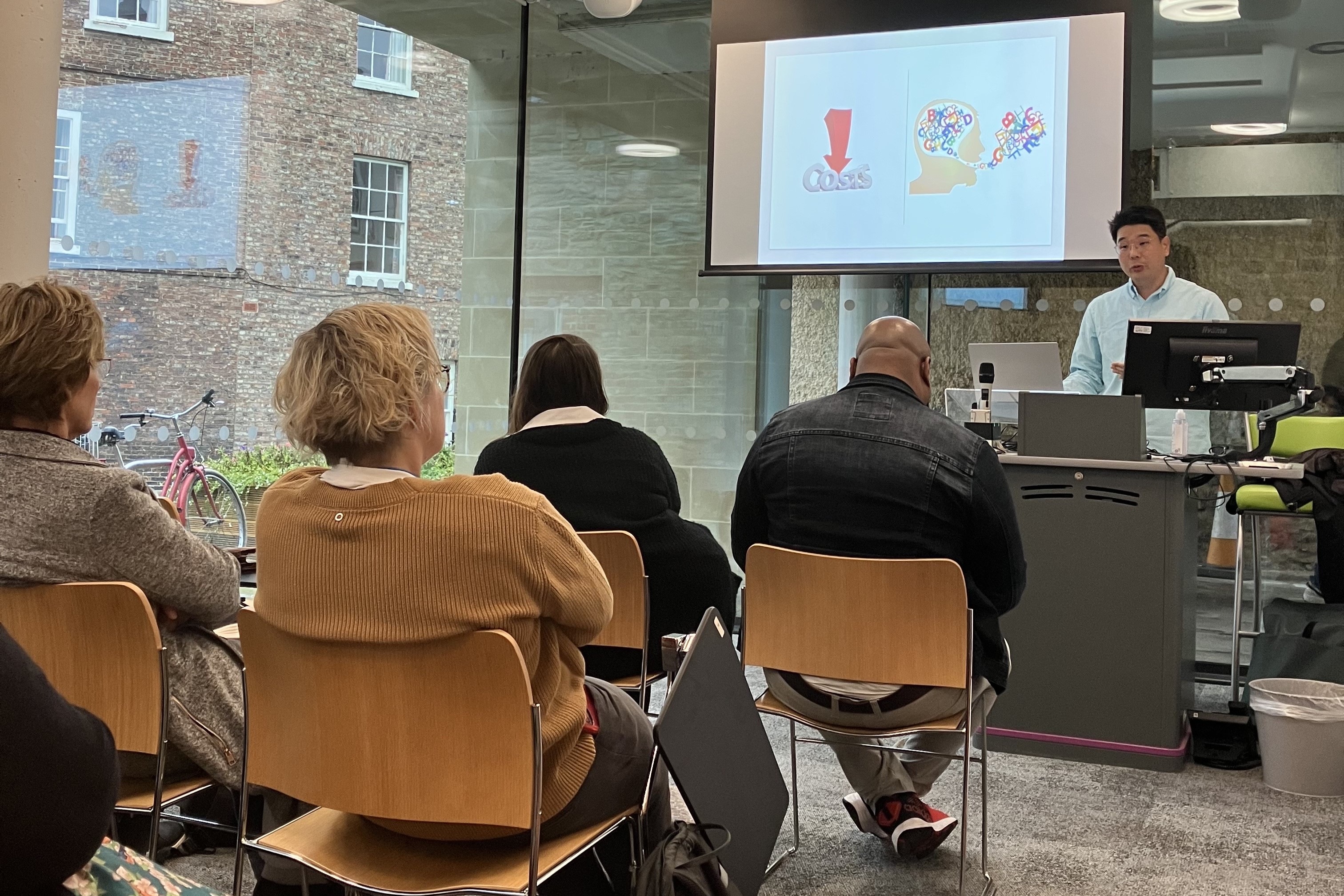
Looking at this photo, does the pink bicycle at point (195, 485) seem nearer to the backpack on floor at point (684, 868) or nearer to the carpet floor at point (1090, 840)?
the carpet floor at point (1090, 840)

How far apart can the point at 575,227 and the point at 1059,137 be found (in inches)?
102

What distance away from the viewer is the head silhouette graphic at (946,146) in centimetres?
506

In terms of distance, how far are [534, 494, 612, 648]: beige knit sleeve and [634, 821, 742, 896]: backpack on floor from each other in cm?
35

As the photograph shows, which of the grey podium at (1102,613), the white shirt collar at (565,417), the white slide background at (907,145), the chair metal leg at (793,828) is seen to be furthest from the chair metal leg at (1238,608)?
the white shirt collar at (565,417)

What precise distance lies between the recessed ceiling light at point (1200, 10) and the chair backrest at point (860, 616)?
4.00m

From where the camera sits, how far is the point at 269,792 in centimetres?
213

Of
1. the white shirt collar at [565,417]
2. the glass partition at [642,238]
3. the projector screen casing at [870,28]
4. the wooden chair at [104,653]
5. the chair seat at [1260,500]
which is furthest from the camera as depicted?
the glass partition at [642,238]

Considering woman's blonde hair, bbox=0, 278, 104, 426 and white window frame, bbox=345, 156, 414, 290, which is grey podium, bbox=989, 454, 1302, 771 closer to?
woman's blonde hair, bbox=0, 278, 104, 426

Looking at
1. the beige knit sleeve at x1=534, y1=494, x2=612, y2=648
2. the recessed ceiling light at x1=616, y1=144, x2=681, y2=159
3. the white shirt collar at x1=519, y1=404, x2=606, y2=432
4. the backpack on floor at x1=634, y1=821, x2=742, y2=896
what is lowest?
the backpack on floor at x1=634, y1=821, x2=742, y2=896

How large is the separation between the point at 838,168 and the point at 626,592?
3154 millimetres

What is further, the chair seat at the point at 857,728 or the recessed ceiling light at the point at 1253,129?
the recessed ceiling light at the point at 1253,129

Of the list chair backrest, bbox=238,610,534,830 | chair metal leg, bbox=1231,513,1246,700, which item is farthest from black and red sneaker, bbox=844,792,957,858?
chair metal leg, bbox=1231,513,1246,700

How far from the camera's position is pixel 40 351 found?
6.48 ft

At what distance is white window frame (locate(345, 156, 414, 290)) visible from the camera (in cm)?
571
